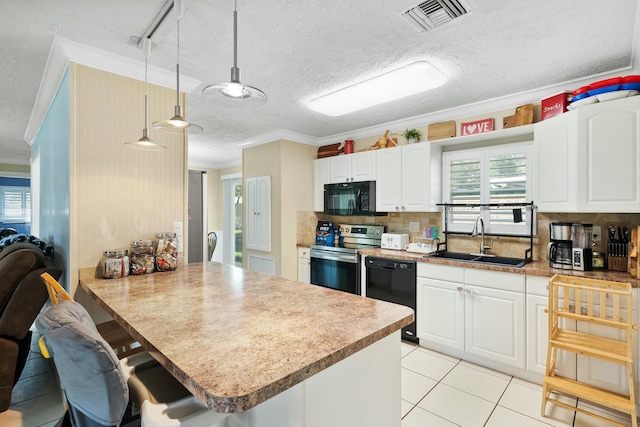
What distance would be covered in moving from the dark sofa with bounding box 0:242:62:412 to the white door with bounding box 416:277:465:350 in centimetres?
302

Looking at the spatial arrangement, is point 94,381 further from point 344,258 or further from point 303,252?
point 303,252

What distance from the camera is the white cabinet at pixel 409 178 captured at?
11.1 ft

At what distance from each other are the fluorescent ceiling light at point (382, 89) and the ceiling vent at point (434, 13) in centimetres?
49

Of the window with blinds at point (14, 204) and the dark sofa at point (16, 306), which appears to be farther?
the window with blinds at point (14, 204)

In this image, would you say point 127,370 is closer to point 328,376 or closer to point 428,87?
point 328,376

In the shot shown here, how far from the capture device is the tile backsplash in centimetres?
257

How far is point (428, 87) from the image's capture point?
2.70 meters

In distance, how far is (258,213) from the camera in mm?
4637

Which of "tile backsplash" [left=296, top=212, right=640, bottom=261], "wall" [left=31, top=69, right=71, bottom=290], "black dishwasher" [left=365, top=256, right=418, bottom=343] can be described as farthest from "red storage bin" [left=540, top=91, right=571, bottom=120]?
"wall" [left=31, top=69, right=71, bottom=290]

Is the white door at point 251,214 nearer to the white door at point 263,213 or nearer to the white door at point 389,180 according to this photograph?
the white door at point 263,213

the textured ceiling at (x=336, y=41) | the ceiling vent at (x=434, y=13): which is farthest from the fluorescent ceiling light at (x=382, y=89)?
the ceiling vent at (x=434, y=13)

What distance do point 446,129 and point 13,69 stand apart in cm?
388

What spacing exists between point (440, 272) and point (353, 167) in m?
1.79

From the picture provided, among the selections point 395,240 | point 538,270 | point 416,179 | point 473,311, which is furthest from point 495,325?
point 416,179
